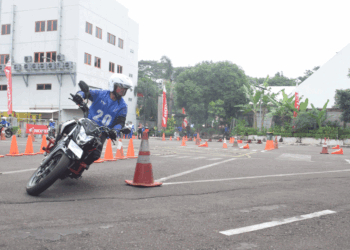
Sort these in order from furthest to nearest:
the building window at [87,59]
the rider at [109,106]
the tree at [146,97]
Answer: the tree at [146,97]
the building window at [87,59]
the rider at [109,106]

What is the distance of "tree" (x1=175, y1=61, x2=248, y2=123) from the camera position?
46656 mm

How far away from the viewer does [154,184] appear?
6230 millimetres

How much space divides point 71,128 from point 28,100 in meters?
38.7

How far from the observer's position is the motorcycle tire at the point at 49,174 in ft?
15.5

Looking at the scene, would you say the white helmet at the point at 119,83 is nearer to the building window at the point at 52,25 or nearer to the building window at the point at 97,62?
the building window at the point at 52,25

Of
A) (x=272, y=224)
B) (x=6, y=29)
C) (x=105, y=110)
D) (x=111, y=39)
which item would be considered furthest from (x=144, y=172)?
(x=6, y=29)

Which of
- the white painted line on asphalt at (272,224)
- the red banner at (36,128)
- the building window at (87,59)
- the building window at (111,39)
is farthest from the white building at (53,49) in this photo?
the white painted line on asphalt at (272,224)

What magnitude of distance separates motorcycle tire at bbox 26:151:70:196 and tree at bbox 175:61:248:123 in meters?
42.2

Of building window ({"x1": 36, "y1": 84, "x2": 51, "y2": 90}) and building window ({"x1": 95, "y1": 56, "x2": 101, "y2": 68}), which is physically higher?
building window ({"x1": 95, "y1": 56, "x2": 101, "y2": 68})

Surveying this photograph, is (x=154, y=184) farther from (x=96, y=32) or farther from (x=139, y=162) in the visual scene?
(x=96, y=32)

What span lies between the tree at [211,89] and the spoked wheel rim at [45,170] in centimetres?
4219

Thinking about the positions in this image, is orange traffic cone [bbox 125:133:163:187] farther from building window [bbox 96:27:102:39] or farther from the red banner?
building window [bbox 96:27:102:39]

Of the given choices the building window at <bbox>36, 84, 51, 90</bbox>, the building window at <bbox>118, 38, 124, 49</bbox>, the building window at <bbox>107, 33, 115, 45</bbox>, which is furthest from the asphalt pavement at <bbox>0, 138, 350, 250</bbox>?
the building window at <bbox>118, 38, 124, 49</bbox>

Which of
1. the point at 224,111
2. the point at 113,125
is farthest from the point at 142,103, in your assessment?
the point at 113,125
